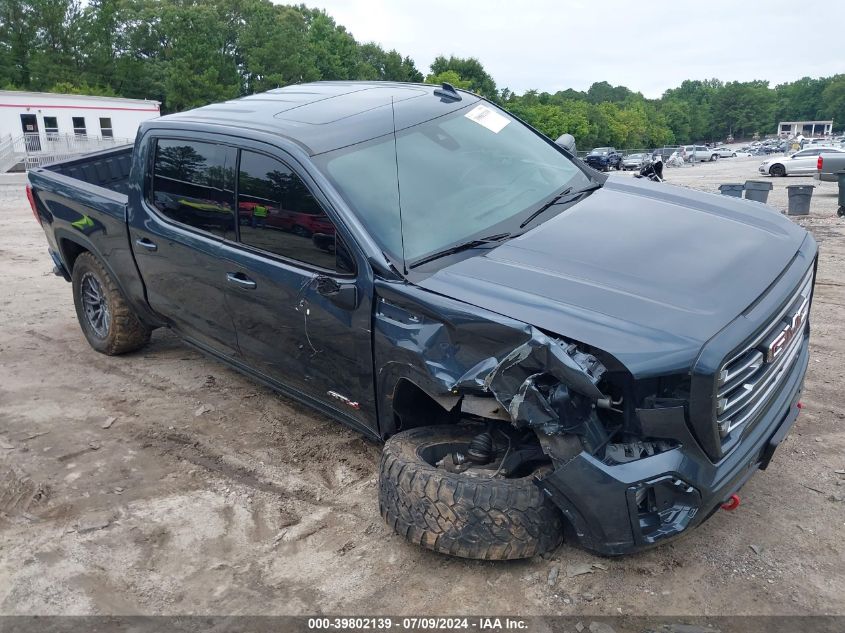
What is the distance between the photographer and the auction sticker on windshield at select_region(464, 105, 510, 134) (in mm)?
4215

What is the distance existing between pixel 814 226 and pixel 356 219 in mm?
10267

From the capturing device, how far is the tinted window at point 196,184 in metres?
3.96

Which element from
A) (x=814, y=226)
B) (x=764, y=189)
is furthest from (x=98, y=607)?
(x=764, y=189)

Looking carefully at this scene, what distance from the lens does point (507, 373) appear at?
2.64 m

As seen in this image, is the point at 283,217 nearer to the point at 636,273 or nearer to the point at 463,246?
the point at 463,246

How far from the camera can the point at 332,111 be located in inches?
158

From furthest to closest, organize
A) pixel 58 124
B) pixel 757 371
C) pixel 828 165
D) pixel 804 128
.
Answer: pixel 804 128, pixel 58 124, pixel 828 165, pixel 757 371

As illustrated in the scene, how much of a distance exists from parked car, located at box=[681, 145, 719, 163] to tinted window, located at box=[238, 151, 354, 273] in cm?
5198

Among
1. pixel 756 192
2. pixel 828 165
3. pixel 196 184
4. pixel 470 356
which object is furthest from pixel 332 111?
pixel 828 165

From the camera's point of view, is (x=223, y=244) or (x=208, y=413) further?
(x=208, y=413)

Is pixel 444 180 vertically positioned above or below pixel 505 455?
above

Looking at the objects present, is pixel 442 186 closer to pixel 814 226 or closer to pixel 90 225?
pixel 90 225

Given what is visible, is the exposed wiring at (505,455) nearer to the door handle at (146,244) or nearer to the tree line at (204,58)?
the door handle at (146,244)

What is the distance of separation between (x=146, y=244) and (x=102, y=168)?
195cm
